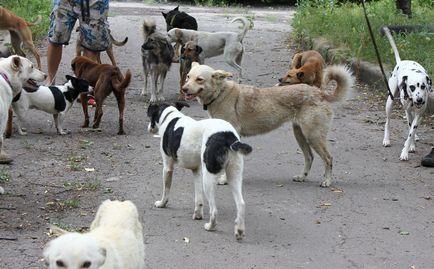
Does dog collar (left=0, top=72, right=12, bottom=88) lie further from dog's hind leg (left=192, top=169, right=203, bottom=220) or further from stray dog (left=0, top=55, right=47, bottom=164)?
dog's hind leg (left=192, top=169, right=203, bottom=220)

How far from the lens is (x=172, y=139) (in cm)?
618

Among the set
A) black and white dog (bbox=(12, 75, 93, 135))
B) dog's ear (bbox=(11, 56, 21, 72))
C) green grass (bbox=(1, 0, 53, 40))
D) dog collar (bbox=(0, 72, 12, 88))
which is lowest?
green grass (bbox=(1, 0, 53, 40))

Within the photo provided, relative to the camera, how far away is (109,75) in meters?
9.05

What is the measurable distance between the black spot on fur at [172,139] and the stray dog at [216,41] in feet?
18.1

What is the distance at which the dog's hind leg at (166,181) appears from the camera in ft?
20.9

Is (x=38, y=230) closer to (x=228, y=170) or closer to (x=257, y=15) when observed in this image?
(x=228, y=170)

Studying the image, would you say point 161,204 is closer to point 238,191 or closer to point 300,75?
point 238,191

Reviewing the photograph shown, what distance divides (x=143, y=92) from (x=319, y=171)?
415 centimetres

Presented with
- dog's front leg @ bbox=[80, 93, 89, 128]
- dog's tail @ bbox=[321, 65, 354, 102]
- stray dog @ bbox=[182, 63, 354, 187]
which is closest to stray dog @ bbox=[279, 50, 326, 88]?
dog's tail @ bbox=[321, 65, 354, 102]

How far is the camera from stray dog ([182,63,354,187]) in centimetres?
741

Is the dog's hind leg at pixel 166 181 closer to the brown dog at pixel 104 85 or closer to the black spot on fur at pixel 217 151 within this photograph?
the black spot on fur at pixel 217 151

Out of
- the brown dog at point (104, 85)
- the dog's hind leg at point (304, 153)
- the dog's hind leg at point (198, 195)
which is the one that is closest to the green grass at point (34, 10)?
the brown dog at point (104, 85)

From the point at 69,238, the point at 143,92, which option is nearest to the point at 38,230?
the point at 69,238

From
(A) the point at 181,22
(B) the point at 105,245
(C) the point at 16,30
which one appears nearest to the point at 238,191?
(B) the point at 105,245
